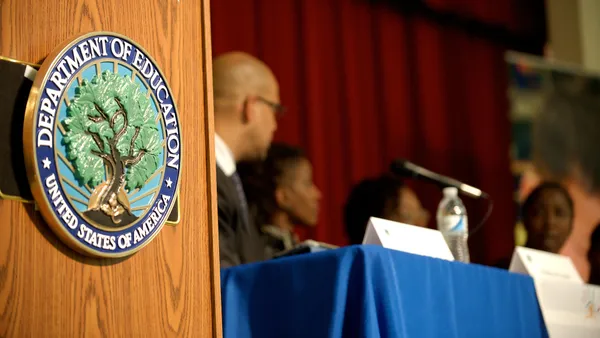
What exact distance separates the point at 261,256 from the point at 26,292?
1.87m

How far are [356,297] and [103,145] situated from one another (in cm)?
58

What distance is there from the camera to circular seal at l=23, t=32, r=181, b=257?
1138mm

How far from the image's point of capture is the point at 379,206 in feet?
10.5

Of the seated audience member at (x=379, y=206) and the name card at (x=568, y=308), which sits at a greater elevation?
the seated audience member at (x=379, y=206)

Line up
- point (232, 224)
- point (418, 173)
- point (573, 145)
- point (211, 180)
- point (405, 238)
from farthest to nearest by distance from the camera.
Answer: point (573, 145), point (232, 224), point (418, 173), point (405, 238), point (211, 180)

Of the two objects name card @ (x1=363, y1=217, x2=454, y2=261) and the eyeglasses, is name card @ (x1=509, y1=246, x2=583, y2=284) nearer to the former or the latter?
name card @ (x1=363, y1=217, x2=454, y2=261)

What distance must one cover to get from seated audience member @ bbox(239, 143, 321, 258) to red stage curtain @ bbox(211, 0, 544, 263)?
1.78ft

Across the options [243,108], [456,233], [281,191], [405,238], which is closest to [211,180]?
[405,238]

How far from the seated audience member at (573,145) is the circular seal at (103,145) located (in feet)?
13.3

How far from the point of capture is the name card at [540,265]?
220 centimetres

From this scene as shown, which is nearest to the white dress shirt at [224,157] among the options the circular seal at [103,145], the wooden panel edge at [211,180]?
the wooden panel edge at [211,180]

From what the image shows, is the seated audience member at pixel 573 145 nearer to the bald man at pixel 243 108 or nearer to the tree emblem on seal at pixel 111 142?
the bald man at pixel 243 108

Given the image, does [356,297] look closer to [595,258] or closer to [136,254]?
[136,254]

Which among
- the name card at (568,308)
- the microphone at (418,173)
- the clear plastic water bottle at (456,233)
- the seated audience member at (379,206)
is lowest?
the name card at (568,308)
